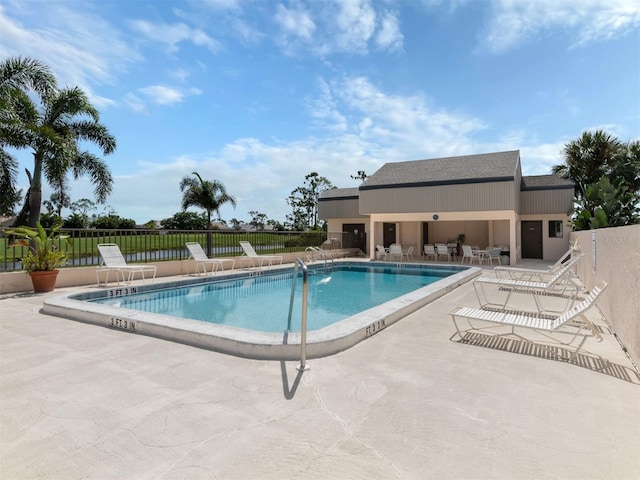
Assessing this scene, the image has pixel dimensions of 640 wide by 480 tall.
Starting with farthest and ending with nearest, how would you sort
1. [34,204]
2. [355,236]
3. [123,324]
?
[355,236], [34,204], [123,324]

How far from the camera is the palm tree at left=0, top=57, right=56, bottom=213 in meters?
11.5

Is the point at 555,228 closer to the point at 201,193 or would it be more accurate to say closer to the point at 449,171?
the point at 449,171

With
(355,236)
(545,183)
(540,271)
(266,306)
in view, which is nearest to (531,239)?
(545,183)

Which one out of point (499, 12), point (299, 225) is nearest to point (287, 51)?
point (499, 12)

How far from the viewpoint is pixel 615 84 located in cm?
962

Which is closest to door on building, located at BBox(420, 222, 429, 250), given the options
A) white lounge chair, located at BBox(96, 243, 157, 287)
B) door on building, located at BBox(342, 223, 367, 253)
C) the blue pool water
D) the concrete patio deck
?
door on building, located at BBox(342, 223, 367, 253)

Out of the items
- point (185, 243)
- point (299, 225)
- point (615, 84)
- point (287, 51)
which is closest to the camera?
point (615, 84)

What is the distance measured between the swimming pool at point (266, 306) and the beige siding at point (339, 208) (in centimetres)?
808

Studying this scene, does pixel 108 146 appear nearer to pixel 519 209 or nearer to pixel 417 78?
pixel 417 78

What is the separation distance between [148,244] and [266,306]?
21.1ft

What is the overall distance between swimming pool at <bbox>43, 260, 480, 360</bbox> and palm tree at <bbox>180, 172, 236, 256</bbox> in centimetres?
1957

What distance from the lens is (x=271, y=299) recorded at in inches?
390

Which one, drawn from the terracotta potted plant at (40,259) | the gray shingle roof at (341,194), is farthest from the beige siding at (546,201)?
the terracotta potted plant at (40,259)

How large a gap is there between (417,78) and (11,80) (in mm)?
14672
